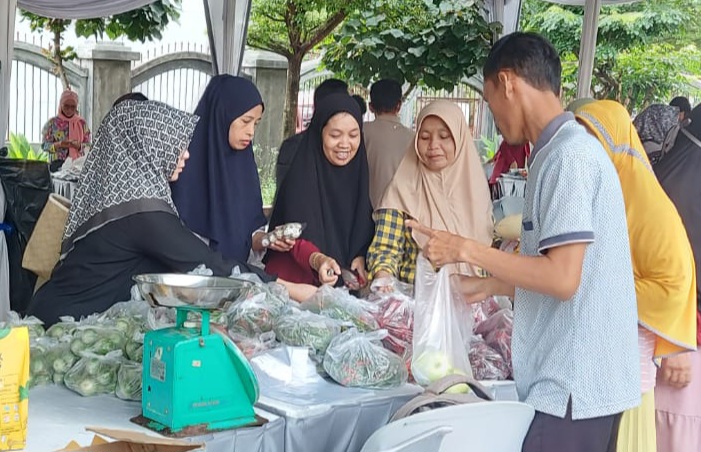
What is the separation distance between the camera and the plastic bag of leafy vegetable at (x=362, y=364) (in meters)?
2.17

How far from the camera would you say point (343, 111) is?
3215 mm

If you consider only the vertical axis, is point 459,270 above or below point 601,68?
below

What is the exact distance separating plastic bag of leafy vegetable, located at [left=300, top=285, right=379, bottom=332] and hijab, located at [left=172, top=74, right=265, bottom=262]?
1.82 feet

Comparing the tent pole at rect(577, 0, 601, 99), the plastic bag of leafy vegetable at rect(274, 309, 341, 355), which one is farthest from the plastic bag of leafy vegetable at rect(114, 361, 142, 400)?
the tent pole at rect(577, 0, 601, 99)

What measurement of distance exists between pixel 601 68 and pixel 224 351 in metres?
14.6

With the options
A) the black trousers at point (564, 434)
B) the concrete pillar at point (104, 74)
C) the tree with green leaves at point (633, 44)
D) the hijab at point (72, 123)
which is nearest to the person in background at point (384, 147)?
the black trousers at point (564, 434)

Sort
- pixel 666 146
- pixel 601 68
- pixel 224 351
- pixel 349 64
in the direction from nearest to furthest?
pixel 224 351 < pixel 666 146 < pixel 349 64 < pixel 601 68

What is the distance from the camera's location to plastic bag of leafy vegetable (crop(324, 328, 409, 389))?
7.13ft

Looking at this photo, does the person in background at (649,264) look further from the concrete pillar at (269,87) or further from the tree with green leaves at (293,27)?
the concrete pillar at (269,87)

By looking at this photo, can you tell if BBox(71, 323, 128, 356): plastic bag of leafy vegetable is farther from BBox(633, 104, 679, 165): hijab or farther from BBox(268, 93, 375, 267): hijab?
BBox(633, 104, 679, 165): hijab

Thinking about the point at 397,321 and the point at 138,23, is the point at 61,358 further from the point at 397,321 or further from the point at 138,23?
the point at 138,23

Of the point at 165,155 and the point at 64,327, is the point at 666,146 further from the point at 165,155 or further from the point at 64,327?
the point at 64,327

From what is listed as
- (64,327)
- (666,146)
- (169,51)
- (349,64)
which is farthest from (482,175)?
(169,51)

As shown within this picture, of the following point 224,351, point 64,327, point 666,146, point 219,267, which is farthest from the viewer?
point 666,146
